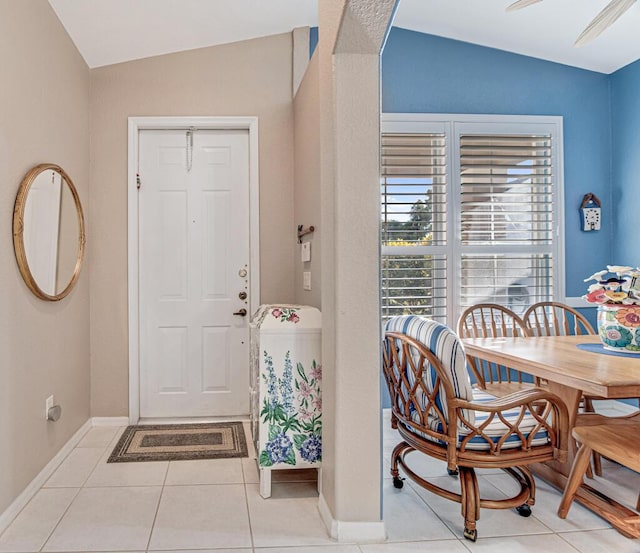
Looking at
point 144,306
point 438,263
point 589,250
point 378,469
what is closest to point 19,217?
point 144,306

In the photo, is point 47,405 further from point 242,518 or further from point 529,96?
point 529,96

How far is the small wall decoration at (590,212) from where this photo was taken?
406 centimetres

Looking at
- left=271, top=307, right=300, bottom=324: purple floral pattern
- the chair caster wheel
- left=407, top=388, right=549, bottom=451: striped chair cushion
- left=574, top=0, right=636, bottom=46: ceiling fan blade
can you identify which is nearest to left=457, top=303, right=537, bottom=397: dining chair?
left=407, top=388, right=549, bottom=451: striped chair cushion

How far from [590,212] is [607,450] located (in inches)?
98.4

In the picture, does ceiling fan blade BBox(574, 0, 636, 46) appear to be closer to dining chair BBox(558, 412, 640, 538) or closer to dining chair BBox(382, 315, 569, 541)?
dining chair BBox(382, 315, 569, 541)

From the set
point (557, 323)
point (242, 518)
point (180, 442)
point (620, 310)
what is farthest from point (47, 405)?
point (557, 323)

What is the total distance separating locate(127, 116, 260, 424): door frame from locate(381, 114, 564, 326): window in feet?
3.07

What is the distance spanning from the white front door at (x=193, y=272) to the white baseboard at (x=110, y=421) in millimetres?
150

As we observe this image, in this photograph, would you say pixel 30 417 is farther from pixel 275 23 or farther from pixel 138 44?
pixel 275 23

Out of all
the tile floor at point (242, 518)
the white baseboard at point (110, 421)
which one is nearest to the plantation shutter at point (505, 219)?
the tile floor at point (242, 518)

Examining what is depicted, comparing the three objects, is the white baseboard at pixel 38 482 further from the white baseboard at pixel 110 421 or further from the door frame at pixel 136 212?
the door frame at pixel 136 212

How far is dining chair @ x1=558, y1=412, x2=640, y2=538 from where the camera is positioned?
201 centimetres

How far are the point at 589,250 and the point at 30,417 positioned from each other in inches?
154

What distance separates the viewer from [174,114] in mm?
3756
